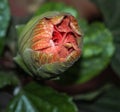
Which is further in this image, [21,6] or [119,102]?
[21,6]

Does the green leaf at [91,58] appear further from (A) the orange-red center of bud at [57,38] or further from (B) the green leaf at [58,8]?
(A) the orange-red center of bud at [57,38]

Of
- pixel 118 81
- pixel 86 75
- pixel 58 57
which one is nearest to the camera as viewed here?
pixel 58 57

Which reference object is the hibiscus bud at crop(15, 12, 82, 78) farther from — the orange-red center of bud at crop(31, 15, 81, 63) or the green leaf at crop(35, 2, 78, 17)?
the green leaf at crop(35, 2, 78, 17)

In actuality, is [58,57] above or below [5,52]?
above

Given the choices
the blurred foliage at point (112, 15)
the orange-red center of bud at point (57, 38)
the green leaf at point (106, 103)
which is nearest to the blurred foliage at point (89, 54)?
the blurred foliage at point (112, 15)

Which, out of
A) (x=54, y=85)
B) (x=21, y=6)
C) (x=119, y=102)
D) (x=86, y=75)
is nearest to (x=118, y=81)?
(x=119, y=102)

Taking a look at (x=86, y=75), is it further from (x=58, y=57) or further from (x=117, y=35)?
(x=58, y=57)

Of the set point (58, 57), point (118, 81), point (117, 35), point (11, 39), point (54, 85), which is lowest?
point (118, 81)

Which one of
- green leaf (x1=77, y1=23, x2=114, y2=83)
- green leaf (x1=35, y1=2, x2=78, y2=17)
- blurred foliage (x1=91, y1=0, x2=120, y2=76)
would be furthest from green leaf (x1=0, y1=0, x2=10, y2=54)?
blurred foliage (x1=91, y1=0, x2=120, y2=76)
